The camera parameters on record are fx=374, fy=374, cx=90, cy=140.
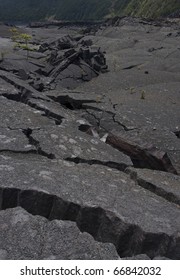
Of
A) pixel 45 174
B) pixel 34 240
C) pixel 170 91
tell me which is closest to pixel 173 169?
pixel 45 174

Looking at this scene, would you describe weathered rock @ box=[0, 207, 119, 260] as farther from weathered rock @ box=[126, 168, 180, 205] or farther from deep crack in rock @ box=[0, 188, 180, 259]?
weathered rock @ box=[126, 168, 180, 205]

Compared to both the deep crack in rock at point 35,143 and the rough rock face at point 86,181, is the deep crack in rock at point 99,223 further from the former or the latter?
the deep crack in rock at point 35,143

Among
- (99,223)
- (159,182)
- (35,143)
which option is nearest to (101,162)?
(159,182)

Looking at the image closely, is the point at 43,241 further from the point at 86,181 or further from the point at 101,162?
the point at 101,162

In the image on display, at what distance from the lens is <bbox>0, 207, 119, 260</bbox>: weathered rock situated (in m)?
3.84

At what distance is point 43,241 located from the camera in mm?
4008

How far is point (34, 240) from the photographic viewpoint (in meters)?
3.99

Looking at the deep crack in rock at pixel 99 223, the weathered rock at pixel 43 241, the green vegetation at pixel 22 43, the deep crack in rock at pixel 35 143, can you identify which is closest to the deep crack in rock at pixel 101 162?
the deep crack in rock at pixel 35 143

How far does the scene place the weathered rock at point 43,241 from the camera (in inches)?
151

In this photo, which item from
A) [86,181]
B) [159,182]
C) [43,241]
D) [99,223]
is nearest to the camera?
[43,241]

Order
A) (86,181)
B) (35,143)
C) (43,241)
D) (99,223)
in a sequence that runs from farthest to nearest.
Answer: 1. (35,143)
2. (86,181)
3. (99,223)
4. (43,241)

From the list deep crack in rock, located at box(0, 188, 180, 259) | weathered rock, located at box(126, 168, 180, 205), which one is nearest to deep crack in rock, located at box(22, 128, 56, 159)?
weathered rock, located at box(126, 168, 180, 205)

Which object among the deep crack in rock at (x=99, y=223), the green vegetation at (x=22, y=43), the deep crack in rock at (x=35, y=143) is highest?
the deep crack in rock at (x=99, y=223)

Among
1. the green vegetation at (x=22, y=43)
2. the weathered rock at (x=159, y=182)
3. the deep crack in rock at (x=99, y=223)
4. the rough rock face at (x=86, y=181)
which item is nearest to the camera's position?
the rough rock face at (x=86, y=181)
